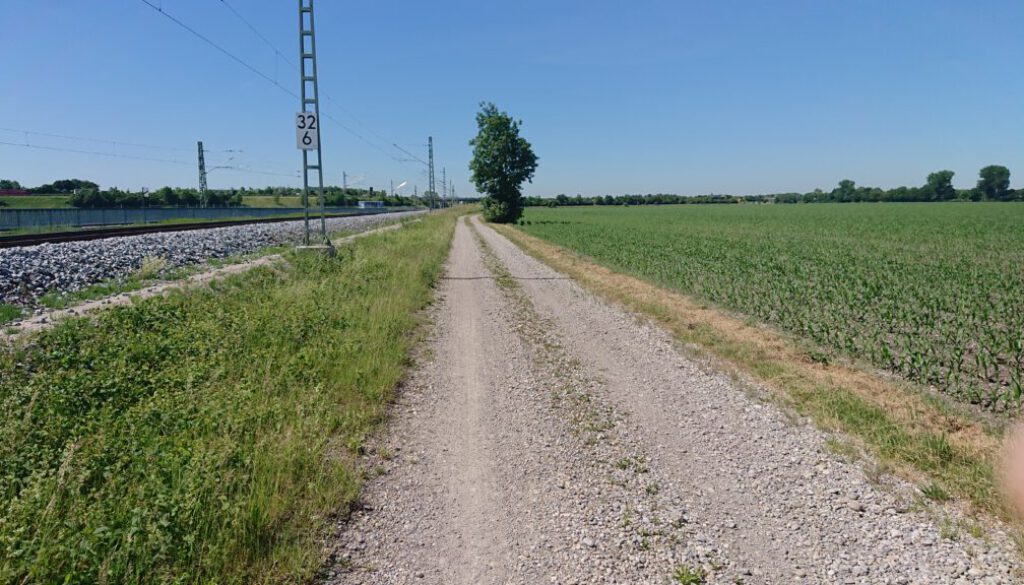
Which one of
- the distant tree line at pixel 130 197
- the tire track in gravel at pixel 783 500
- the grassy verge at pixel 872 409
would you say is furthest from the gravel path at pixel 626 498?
the distant tree line at pixel 130 197

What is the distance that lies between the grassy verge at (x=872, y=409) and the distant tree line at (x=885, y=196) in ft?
486

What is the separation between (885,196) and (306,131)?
638 ft

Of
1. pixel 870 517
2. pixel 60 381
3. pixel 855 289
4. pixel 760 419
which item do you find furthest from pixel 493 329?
pixel 855 289

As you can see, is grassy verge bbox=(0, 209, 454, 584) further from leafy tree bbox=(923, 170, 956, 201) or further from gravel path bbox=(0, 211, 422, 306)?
leafy tree bbox=(923, 170, 956, 201)

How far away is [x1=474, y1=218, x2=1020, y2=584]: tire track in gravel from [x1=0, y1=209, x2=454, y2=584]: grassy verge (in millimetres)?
2929

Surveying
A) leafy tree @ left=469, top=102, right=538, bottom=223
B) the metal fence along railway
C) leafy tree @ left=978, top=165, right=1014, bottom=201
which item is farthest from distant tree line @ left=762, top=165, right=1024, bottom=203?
the metal fence along railway

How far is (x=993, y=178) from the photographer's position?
6073 inches

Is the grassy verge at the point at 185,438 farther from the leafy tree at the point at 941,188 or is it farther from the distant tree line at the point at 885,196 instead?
the leafy tree at the point at 941,188

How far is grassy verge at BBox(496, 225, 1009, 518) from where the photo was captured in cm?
443

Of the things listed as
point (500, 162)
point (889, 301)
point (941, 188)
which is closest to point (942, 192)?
point (941, 188)

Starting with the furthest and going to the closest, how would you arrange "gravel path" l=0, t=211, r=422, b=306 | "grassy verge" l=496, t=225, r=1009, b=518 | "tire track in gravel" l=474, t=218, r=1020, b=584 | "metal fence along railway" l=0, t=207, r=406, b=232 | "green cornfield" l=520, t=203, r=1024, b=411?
"metal fence along railway" l=0, t=207, r=406, b=232 < "gravel path" l=0, t=211, r=422, b=306 < "green cornfield" l=520, t=203, r=1024, b=411 < "grassy verge" l=496, t=225, r=1009, b=518 < "tire track in gravel" l=474, t=218, r=1020, b=584

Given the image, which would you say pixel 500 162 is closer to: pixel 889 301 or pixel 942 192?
pixel 889 301

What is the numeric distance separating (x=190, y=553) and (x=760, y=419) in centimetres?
540

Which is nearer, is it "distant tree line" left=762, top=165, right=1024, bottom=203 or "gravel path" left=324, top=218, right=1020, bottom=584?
"gravel path" left=324, top=218, right=1020, bottom=584
